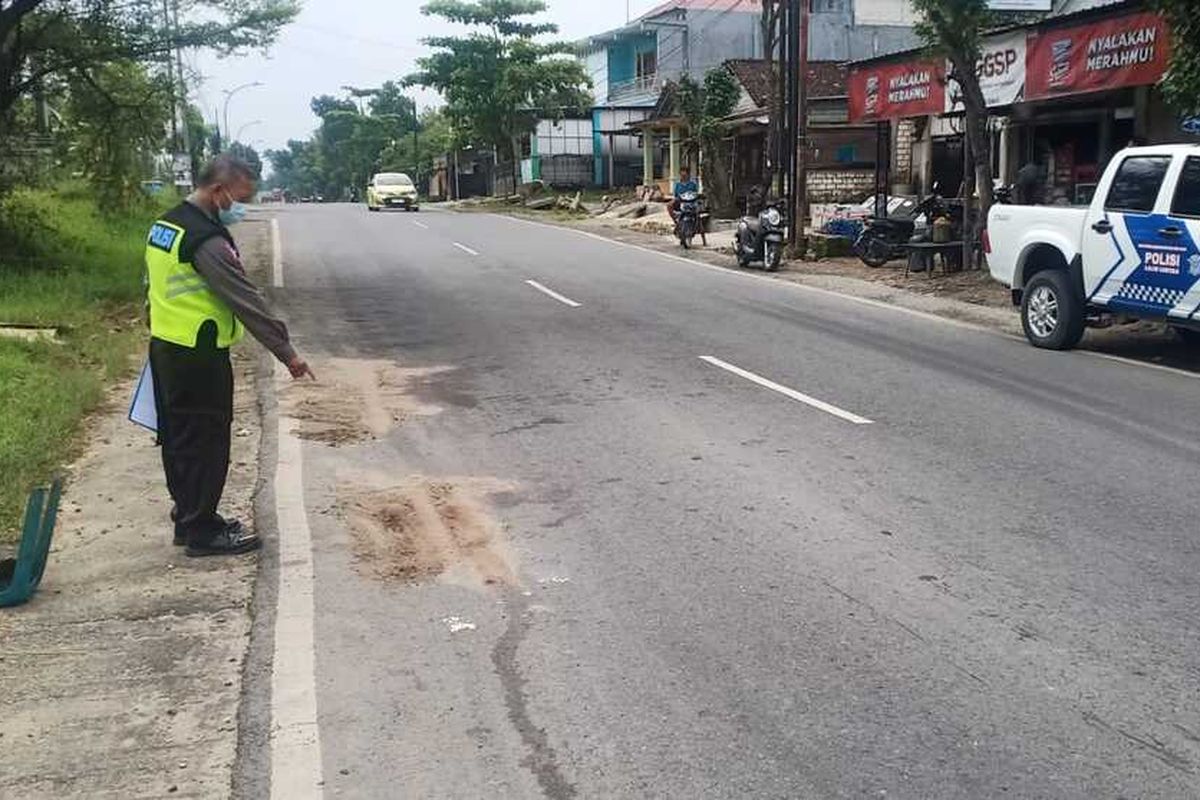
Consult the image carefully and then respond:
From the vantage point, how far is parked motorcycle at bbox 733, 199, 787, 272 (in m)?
19.9

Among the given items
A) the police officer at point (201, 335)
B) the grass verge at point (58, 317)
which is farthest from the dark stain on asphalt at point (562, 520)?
the grass verge at point (58, 317)

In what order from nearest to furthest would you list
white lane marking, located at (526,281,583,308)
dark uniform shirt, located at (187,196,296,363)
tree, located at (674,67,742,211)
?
dark uniform shirt, located at (187,196,296,363) < white lane marking, located at (526,281,583,308) < tree, located at (674,67,742,211)

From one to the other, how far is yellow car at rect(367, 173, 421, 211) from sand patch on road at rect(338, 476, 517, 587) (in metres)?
39.2

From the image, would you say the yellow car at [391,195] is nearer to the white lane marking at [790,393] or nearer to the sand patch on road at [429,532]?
the white lane marking at [790,393]

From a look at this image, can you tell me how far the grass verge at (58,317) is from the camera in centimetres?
746

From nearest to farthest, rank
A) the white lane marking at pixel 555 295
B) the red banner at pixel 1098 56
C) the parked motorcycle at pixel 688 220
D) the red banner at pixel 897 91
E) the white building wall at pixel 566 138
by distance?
the white lane marking at pixel 555 295 < the red banner at pixel 1098 56 < the red banner at pixel 897 91 < the parked motorcycle at pixel 688 220 < the white building wall at pixel 566 138

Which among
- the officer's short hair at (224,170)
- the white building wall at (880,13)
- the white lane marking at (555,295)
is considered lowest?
the white lane marking at (555,295)

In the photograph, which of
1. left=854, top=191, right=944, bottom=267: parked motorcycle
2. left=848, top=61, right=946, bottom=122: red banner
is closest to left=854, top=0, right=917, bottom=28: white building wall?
left=848, top=61, right=946, bottom=122: red banner

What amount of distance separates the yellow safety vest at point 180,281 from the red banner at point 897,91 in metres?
17.1

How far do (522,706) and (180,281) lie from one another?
271 cm

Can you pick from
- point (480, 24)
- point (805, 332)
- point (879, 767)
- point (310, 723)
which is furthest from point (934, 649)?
point (480, 24)

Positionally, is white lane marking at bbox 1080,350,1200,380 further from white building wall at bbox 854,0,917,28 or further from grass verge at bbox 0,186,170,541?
white building wall at bbox 854,0,917,28

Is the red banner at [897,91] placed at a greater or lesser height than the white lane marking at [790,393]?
greater

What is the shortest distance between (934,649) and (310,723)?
232cm
